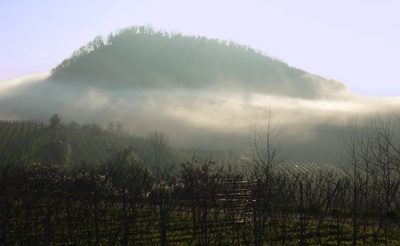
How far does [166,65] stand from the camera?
619ft

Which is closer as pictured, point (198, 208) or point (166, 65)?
point (198, 208)

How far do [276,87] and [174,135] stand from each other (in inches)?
2397

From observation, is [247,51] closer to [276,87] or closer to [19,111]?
[276,87]

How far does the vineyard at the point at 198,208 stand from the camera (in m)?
14.5

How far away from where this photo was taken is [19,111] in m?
161

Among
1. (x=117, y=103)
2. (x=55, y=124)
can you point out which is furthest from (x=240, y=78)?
(x=55, y=124)

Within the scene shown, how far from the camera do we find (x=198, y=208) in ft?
52.3

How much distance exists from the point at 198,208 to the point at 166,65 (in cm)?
17490

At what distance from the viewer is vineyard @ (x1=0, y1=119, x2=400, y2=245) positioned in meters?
14.5

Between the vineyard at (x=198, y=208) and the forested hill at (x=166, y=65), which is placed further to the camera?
the forested hill at (x=166, y=65)

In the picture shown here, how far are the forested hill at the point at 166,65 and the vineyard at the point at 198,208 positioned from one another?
507 feet

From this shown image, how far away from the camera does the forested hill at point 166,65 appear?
589 feet

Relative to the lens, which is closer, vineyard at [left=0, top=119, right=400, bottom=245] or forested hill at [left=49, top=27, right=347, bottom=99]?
vineyard at [left=0, top=119, right=400, bottom=245]

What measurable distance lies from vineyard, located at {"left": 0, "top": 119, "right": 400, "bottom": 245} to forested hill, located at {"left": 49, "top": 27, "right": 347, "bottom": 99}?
154525mm
